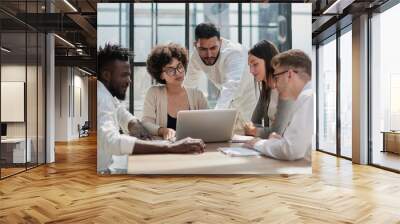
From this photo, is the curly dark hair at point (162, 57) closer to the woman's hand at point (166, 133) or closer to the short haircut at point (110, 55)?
the short haircut at point (110, 55)

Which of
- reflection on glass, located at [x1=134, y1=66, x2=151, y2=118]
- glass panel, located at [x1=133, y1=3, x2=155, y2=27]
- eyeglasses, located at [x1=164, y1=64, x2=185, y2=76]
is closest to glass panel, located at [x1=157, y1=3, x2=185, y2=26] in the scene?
glass panel, located at [x1=133, y1=3, x2=155, y2=27]

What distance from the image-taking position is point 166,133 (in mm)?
6691

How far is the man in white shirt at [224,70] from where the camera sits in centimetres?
676

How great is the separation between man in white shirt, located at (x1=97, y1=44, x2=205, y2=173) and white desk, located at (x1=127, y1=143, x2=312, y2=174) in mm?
121

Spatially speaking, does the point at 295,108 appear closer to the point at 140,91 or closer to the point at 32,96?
the point at 140,91

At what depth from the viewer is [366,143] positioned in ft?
27.1

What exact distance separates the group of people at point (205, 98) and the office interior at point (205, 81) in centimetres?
18

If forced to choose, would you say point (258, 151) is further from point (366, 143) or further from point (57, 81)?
point (57, 81)

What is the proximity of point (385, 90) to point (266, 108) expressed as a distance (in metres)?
2.55

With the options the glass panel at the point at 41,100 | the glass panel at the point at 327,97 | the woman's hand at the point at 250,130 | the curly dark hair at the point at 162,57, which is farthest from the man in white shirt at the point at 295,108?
the glass panel at the point at 41,100

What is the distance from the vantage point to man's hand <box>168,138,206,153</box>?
6680 millimetres

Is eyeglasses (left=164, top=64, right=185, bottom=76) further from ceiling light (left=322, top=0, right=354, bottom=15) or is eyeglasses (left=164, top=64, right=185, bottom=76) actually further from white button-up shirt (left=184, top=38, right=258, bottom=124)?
ceiling light (left=322, top=0, right=354, bottom=15)

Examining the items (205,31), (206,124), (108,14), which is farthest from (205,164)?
(108,14)

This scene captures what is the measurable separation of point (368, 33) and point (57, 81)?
1192 cm
